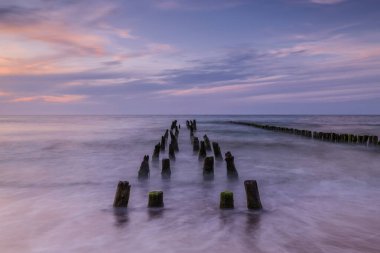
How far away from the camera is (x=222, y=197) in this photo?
915cm

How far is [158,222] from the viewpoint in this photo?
836 centimetres

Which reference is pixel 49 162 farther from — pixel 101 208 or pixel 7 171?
pixel 101 208

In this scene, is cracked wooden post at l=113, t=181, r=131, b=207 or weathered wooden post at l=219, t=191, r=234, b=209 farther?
cracked wooden post at l=113, t=181, r=131, b=207

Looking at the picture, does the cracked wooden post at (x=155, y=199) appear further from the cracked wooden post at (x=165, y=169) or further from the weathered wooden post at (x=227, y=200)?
the cracked wooden post at (x=165, y=169)

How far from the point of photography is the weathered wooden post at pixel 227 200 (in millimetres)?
9078

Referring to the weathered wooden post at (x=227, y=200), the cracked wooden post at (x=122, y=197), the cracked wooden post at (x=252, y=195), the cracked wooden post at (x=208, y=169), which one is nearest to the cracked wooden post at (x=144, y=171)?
the cracked wooden post at (x=208, y=169)

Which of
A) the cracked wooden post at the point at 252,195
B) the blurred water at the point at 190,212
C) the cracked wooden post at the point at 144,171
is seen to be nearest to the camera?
the blurred water at the point at 190,212

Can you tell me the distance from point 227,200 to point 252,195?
1.85 ft

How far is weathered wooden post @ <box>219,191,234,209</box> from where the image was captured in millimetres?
9078

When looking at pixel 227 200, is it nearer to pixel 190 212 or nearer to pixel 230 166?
pixel 190 212

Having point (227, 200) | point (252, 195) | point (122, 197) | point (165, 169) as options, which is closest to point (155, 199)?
point (122, 197)

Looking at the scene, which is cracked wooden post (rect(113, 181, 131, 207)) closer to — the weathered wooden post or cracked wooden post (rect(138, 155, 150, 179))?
the weathered wooden post

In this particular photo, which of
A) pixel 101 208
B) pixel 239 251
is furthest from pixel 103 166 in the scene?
pixel 239 251

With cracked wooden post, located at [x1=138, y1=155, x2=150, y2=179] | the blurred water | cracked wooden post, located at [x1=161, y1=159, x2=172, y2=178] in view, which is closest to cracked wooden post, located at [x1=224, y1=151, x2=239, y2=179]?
the blurred water
